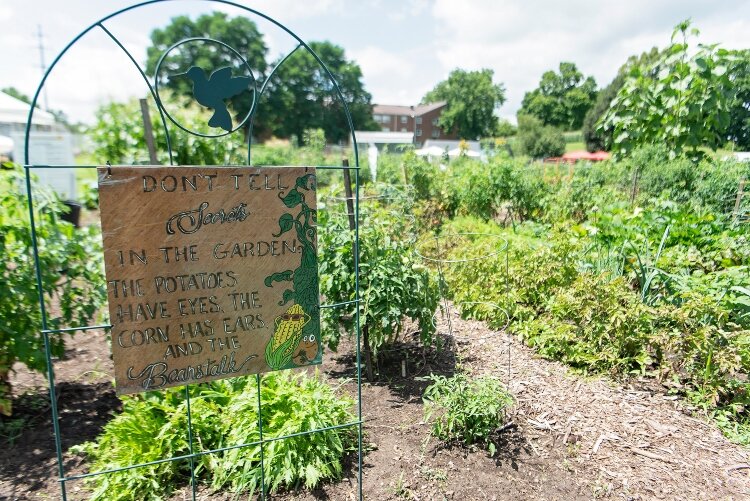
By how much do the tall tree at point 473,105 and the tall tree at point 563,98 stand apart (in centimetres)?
451

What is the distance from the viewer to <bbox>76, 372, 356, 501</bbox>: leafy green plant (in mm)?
2498

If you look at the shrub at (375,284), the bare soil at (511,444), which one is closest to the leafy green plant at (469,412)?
the bare soil at (511,444)

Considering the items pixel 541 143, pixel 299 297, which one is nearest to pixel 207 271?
pixel 299 297

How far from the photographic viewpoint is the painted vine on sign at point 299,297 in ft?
6.96

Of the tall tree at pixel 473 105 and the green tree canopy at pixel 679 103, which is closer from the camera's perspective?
the green tree canopy at pixel 679 103

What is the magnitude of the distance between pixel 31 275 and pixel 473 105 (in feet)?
231

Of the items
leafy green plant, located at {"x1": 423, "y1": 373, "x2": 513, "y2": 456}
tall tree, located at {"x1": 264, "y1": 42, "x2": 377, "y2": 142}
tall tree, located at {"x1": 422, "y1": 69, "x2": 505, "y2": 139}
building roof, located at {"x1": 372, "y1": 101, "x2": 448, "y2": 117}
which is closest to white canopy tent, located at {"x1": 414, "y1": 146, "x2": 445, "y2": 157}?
leafy green plant, located at {"x1": 423, "y1": 373, "x2": 513, "y2": 456}

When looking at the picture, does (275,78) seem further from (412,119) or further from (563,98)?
(563,98)

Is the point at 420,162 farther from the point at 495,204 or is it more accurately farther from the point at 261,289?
the point at 261,289

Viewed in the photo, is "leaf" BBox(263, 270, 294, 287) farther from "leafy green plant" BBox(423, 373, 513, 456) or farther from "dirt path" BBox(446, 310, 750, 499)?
"dirt path" BBox(446, 310, 750, 499)

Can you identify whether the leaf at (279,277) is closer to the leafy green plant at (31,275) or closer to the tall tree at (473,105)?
the leafy green plant at (31,275)

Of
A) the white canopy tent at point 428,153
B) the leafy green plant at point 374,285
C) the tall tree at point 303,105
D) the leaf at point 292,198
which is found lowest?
the leafy green plant at point 374,285

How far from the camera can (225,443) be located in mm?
2723

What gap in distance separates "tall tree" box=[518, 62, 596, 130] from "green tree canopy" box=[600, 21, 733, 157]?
56.0 m
